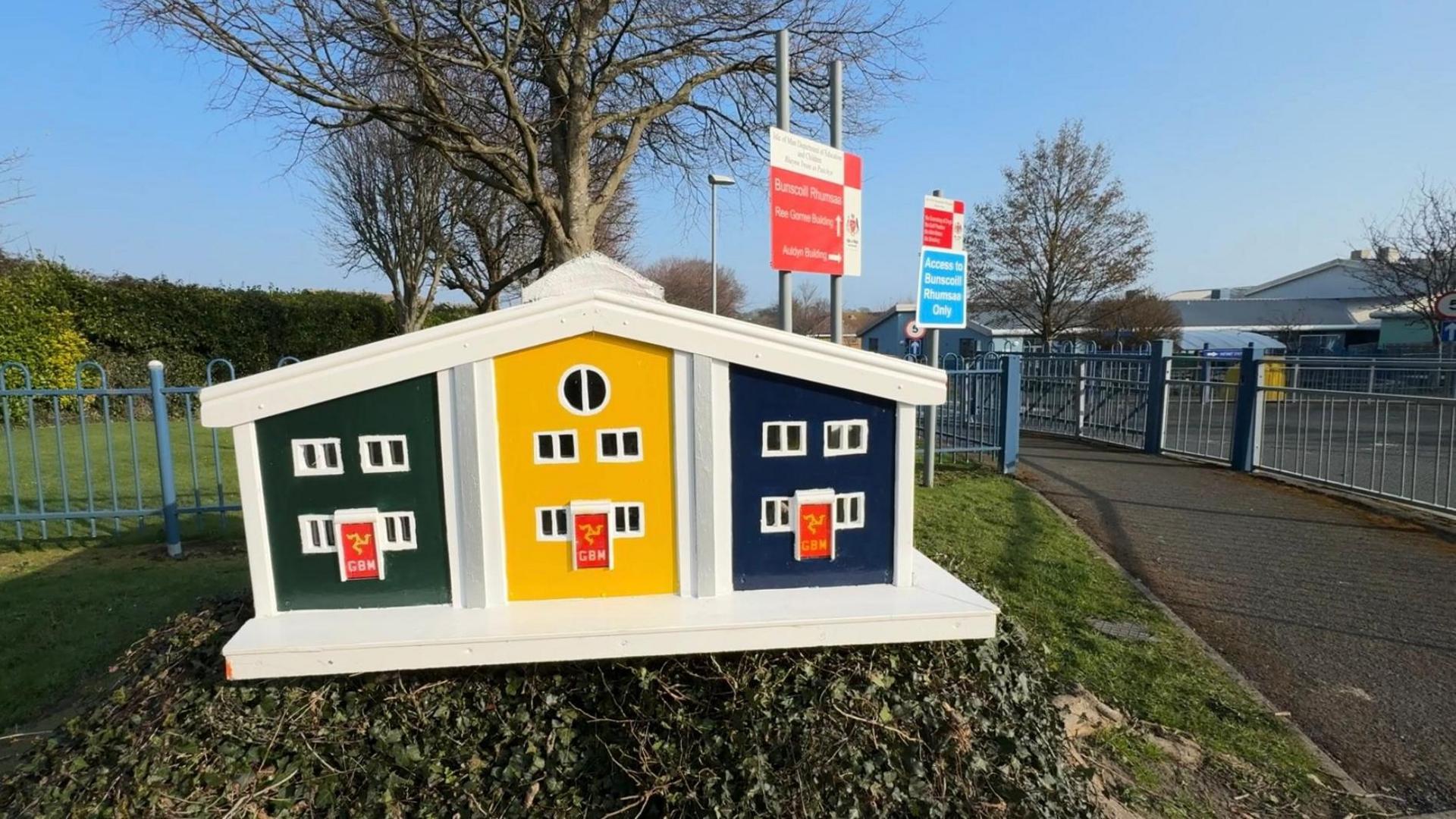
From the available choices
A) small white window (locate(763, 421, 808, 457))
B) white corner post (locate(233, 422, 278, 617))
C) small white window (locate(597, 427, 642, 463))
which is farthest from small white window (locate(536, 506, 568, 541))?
white corner post (locate(233, 422, 278, 617))

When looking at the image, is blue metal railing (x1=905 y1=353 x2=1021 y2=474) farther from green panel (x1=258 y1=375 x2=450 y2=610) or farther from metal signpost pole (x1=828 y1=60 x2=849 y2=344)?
green panel (x1=258 y1=375 x2=450 y2=610)

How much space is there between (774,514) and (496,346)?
1.05 meters

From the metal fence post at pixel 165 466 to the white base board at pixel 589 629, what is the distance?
16.4ft

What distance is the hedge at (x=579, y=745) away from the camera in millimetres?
2293

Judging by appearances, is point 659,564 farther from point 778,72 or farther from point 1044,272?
point 1044,272

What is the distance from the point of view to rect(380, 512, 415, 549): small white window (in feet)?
7.82

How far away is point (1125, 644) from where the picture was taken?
14.3ft

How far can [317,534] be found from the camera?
2.38 meters

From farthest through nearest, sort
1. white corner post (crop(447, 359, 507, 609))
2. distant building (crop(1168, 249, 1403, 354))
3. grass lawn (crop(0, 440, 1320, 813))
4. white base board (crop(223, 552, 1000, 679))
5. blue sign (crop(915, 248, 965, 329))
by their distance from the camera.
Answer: distant building (crop(1168, 249, 1403, 354)) → blue sign (crop(915, 248, 965, 329)) → grass lawn (crop(0, 440, 1320, 813)) → white corner post (crop(447, 359, 507, 609)) → white base board (crop(223, 552, 1000, 679))

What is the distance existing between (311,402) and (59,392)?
605 cm

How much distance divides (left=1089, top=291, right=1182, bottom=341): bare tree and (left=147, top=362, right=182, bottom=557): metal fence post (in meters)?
24.8

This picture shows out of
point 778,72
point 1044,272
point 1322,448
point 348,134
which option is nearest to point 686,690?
point 778,72

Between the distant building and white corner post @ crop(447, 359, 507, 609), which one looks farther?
the distant building

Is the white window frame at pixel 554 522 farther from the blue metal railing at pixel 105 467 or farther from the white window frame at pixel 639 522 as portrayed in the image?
the blue metal railing at pixel 105 467
